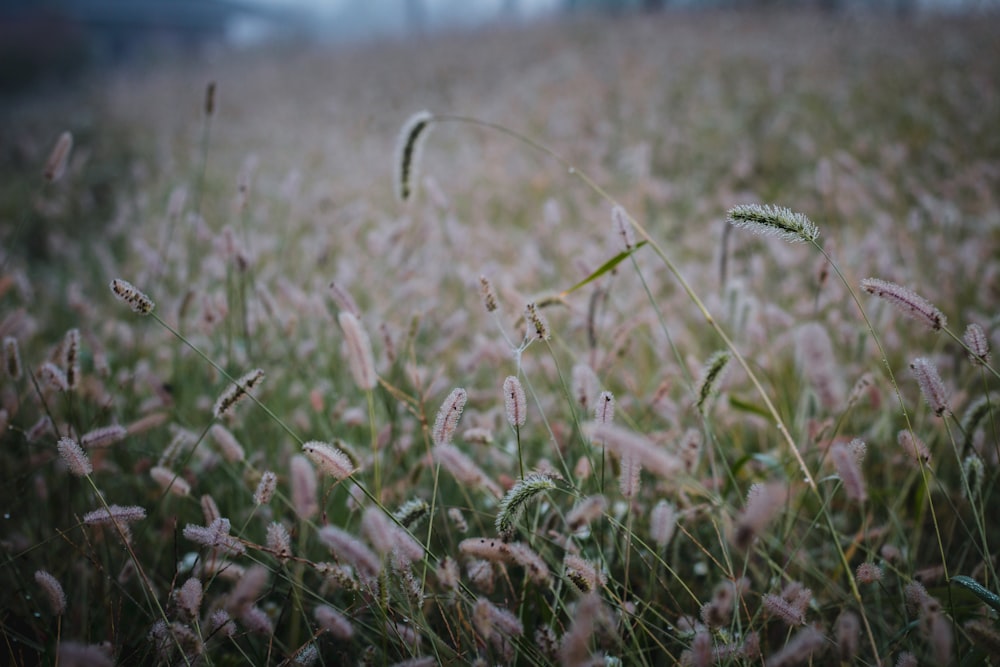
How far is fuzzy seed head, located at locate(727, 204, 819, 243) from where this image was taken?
1000 mm

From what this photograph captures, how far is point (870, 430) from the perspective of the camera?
74.4 inches

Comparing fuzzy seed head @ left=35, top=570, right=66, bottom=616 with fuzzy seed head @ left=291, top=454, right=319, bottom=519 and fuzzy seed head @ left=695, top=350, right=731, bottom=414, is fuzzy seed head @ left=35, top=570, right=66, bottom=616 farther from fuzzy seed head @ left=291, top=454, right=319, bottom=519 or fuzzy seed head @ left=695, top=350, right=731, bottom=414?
fuzzy seed head @ left=695, top=350, right=731, bottom=414

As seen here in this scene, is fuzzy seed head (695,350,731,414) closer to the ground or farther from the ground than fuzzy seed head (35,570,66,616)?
farther from the ground

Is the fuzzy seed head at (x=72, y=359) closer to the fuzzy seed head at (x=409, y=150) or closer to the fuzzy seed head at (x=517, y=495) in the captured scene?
the fuzzy seed head at (x=409, y=150)

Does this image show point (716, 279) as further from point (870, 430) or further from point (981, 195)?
point (981, 195)

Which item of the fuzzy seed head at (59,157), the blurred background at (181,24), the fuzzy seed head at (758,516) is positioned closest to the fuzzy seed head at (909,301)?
the fuzzy seed head at (758,516)

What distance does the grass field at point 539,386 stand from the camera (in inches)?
39.6

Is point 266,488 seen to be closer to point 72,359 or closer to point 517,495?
point 517,495

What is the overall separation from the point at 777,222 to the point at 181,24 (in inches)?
1491

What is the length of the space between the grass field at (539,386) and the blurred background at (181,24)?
576 centimetres

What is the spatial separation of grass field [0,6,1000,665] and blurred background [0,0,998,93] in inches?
227

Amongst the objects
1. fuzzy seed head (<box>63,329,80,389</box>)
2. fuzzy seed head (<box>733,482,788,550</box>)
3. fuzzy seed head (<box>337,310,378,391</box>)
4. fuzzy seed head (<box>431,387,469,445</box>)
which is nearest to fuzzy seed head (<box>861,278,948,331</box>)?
fuzzy seed head (<box>733,482,788,550</box>)

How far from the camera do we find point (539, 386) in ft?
7.79

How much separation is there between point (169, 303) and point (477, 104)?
5.66 m
